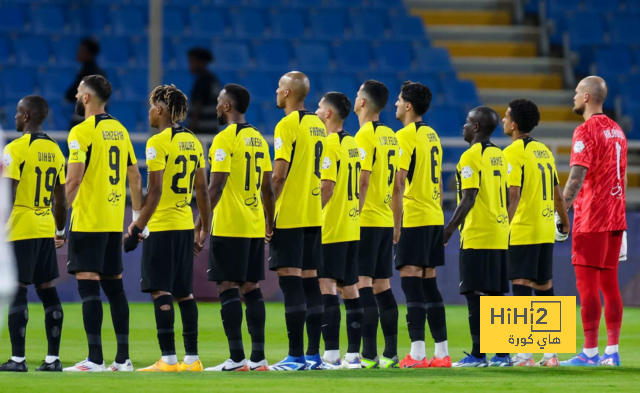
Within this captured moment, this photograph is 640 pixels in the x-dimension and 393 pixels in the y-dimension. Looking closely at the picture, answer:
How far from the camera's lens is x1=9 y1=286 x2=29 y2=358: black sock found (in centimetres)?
755

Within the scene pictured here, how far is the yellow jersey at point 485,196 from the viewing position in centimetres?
849

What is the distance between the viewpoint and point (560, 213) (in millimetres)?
8938

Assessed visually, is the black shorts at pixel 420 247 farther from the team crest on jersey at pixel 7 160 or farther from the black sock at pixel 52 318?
the team crest on jersey at pixel 7 160

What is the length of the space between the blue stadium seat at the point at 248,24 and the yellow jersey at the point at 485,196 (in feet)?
34.6

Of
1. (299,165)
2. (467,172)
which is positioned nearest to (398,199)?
(467,172)

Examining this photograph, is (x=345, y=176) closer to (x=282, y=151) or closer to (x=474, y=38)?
(x=282, y=151)

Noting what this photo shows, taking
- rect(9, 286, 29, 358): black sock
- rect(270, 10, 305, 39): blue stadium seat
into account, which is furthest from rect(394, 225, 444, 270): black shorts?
rect(270, 10, 305, 39): blue stadium seat

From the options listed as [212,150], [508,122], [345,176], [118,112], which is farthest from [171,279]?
[118,112]

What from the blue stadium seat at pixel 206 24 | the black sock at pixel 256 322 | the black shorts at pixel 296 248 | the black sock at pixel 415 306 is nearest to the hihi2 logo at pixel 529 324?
the black sock at pixel 415 306

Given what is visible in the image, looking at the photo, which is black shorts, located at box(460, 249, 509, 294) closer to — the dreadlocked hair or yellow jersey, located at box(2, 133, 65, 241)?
the dreadlocked hair

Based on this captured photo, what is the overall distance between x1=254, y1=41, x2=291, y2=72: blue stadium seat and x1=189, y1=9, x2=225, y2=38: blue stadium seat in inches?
29.9

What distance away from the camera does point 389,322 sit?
27.5 ft

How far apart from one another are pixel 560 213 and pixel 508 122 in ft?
2.88

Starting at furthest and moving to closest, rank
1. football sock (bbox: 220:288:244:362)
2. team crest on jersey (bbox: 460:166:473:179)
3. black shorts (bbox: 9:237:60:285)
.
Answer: team crest on jersey (bbox: 460:166:473:179), football sock (bbox: 220:288:244:362), black shorts (bbox: 9:237:60:285)
